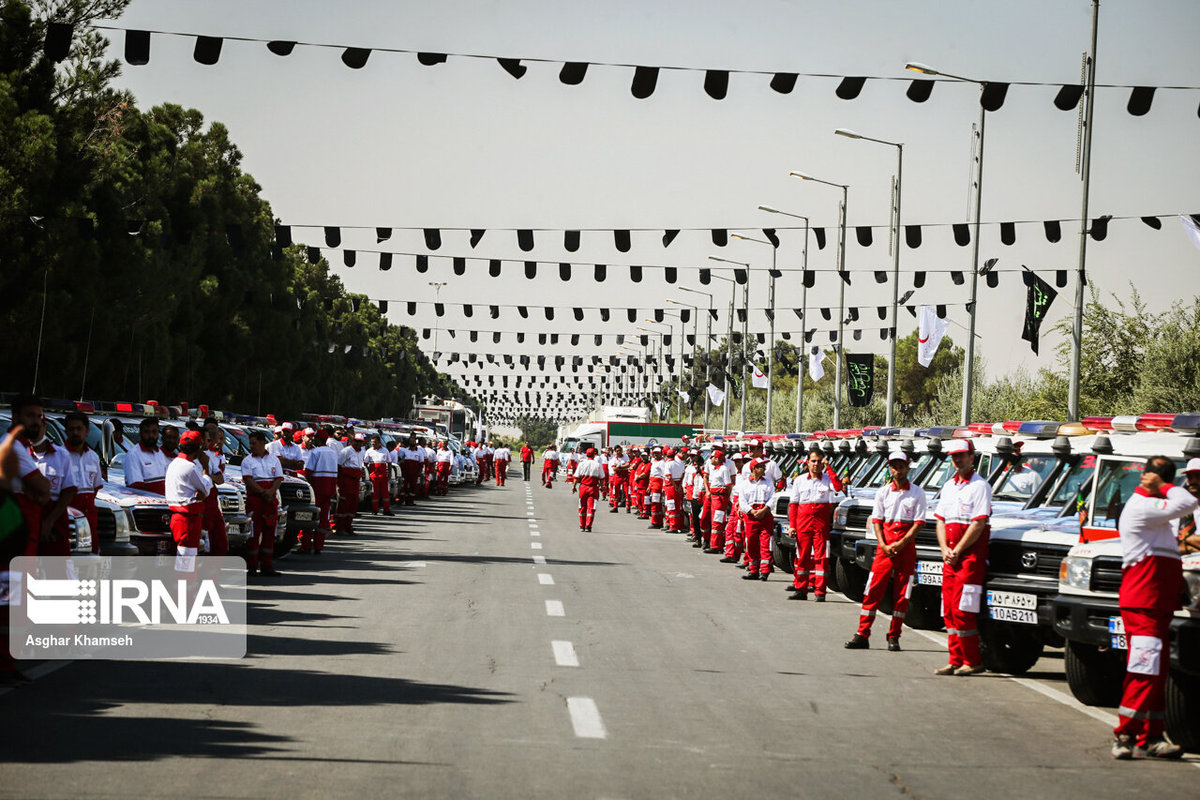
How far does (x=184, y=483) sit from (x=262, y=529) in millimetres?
4247

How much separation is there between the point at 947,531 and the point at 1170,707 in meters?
3.04

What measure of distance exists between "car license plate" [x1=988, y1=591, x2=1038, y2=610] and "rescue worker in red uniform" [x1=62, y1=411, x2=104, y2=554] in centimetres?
715

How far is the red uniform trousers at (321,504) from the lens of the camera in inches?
908

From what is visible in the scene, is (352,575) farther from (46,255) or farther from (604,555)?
(46,255)

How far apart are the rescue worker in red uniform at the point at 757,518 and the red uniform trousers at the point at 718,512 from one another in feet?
13.9

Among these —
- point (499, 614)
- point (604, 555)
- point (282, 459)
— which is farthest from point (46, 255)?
point (499, 614)

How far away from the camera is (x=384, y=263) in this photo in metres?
36.9

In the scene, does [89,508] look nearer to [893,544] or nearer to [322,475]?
[893,544]

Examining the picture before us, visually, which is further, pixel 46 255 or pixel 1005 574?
pixel 46 255

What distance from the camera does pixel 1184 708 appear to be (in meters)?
9.67

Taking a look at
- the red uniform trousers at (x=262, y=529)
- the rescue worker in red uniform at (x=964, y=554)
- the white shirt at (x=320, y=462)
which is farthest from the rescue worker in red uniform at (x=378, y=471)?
the rescue worker in red uniform at (x=964, y=554)

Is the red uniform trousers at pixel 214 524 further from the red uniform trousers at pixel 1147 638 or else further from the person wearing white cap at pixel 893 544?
the red uniform trousers at pixel 1147 638

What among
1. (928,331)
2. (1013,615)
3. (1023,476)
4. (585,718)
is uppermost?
(928,331)

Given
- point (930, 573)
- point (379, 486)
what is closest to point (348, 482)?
point (379, 486)
